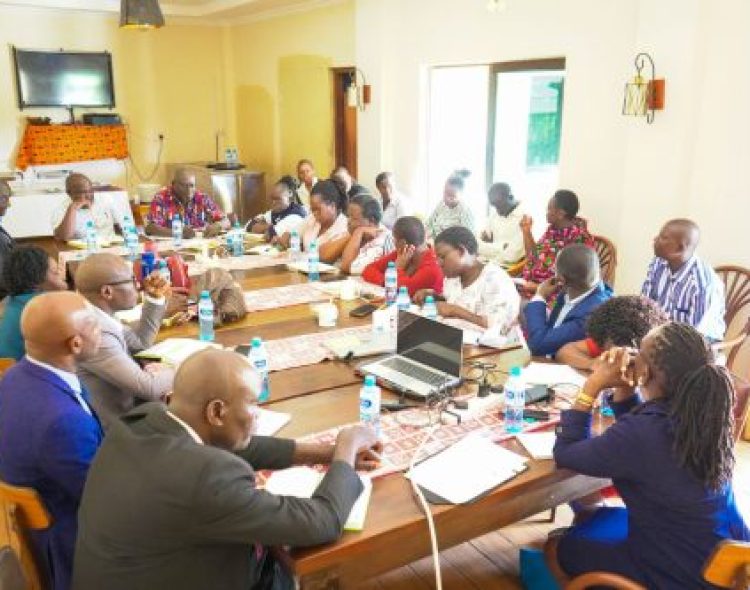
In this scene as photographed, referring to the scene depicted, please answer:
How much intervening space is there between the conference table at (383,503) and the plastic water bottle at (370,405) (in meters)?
0.10

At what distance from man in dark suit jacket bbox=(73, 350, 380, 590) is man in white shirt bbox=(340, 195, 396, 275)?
2716 millimetres

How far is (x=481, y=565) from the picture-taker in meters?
2.55

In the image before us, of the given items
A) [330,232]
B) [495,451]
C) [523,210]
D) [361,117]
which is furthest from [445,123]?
[495,451]

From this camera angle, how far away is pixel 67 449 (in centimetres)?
179

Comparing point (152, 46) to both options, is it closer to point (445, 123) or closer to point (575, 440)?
point (445, 123)

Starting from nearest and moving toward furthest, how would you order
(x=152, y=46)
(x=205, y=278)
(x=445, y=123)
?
(x=205, y=278)
(x=445, y=123)
(x=152, y=46)

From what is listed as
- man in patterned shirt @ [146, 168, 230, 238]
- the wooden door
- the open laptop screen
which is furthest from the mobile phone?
the wooden door

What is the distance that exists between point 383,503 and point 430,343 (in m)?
0.82

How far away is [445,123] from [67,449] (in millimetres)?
5348

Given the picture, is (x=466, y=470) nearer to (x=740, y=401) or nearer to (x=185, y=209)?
(x=740, y=401)

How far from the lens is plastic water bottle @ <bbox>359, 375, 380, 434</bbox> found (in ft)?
6.66

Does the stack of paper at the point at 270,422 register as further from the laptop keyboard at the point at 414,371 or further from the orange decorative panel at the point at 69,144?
the orange decorative panel at the point at 69,144

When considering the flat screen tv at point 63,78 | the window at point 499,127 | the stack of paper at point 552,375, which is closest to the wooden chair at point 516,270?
the window at point 499,127

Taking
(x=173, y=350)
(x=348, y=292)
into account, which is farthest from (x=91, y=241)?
(x=173, y=350)
